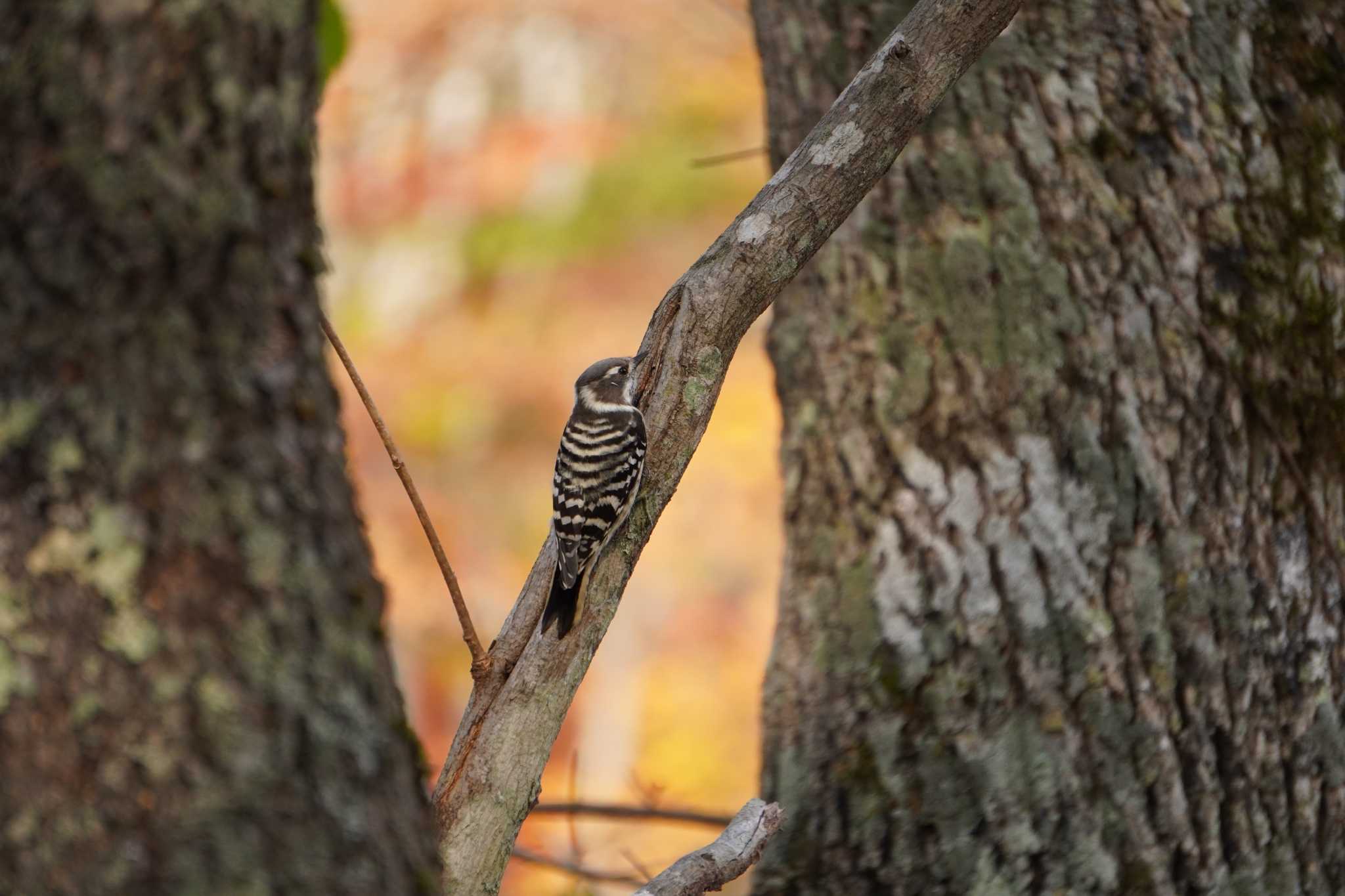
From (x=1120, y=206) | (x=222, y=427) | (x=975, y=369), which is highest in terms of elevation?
(x=1120, y=206)

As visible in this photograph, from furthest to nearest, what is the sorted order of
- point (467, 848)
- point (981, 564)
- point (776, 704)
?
point (776, 704) < point (981, 564) < point (467, 848)

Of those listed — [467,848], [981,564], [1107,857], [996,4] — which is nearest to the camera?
[467,848]

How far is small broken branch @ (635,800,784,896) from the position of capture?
5.91 ft

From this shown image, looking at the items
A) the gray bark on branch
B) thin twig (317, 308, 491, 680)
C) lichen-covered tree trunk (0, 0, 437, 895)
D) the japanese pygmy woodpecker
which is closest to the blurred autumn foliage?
the japanese pygmy woodpecker

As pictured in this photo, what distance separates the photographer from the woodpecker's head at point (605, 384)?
3551 millimetres

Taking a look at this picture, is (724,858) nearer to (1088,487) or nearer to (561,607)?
(561,607)

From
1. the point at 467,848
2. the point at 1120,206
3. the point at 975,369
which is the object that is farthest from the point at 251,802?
the point at 1120,206

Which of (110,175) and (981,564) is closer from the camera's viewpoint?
(110,175)

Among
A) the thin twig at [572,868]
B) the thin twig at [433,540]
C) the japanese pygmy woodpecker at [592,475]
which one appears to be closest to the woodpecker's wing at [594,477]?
the japanese pygmy woodpecker at [592,475]

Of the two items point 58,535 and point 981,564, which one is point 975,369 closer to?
point 981,564

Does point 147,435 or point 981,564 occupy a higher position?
point 981,564

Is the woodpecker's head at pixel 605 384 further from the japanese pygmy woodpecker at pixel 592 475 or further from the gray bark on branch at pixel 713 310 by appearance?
the gray bark on branch at pixel 713 310

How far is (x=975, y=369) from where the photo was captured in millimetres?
2766

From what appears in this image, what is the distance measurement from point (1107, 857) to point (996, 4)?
1.68 m
